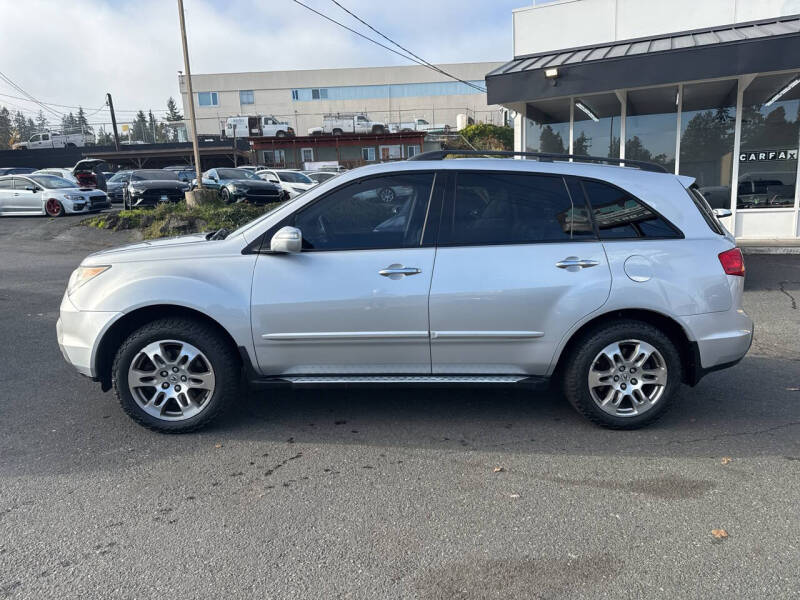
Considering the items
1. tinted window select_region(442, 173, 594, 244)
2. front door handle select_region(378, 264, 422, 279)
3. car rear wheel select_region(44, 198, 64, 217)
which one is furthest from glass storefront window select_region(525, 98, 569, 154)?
car rear wheel select_region(44, 198, 64, 217)

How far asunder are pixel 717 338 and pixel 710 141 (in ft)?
33.8

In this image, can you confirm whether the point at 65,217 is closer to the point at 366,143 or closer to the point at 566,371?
the point at 566,371

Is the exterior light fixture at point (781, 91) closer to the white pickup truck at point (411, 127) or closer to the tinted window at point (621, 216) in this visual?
the tinted window at point (621, 216)

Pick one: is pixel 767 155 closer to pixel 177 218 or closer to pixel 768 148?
pixel 768 148

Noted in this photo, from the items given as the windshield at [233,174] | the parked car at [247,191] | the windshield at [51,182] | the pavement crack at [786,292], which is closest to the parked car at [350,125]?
the windshield at [233,174]

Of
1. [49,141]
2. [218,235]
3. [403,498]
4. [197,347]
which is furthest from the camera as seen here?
[49,141]

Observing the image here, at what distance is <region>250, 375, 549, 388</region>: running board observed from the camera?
417 centimetres

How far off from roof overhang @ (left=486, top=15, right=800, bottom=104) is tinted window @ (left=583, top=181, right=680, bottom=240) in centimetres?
743

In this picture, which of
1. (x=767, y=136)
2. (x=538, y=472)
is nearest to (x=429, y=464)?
(x=538, y=472)

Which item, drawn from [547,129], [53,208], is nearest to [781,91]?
[547,129]

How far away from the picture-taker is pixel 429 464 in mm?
3777

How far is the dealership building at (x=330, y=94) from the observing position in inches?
2379

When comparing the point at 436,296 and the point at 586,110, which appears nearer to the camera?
the point at 436,296

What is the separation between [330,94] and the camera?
61094 mm
